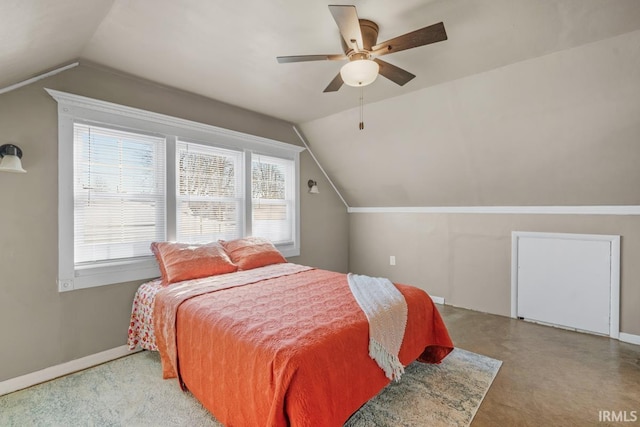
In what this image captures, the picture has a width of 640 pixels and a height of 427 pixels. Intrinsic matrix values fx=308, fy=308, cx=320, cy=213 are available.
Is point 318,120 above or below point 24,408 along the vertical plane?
above

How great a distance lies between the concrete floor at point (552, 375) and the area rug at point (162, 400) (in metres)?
0.14

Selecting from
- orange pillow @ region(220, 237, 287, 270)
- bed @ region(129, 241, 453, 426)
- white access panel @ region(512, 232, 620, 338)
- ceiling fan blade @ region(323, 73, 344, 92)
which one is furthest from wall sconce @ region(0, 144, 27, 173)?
white access panel @ region(512, 232, 620, 338)

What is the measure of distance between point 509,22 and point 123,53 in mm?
2799

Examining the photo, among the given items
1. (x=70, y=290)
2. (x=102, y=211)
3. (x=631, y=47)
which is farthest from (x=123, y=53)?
(x=631, y=47)

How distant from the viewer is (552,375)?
2.36 m

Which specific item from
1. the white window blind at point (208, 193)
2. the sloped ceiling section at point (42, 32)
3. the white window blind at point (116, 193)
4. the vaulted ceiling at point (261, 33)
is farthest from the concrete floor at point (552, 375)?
the sloped ceiling section at point (42, 32)

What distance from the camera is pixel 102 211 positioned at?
2.66 m

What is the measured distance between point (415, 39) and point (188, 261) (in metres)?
2.46

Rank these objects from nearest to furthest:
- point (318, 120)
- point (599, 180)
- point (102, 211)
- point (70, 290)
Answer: point (70, 290) → point (102, 211) → point (599, 180) → point (318, 120)

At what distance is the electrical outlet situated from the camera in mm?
2422

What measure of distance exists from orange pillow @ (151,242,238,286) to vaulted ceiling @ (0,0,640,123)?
5.16 ft

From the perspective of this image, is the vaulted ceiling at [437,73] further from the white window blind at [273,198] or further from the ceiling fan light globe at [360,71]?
the white window blind at [273,198]

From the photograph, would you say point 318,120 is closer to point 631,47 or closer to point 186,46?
point 186,46

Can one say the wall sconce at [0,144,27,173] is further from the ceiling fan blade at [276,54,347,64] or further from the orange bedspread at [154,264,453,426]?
the ceiling fan blade at [276,54,347,64]
